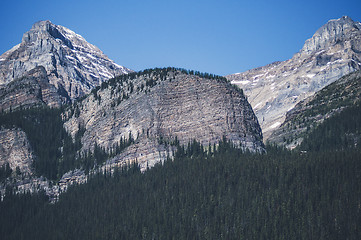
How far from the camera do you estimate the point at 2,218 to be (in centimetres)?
17750

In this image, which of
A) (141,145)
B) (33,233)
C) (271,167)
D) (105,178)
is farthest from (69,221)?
(271,167)

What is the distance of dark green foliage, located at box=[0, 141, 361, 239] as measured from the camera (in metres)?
140

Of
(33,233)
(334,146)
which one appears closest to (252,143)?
(334,146)

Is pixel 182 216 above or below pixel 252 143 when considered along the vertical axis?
below

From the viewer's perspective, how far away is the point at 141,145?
19500 cm

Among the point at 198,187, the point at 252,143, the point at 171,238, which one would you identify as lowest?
the point at 171,238

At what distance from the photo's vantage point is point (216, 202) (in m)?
154

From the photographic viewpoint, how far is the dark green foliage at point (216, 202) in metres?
140

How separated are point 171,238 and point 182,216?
9.03 meters

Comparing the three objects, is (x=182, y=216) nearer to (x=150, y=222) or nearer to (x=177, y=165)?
(x=150, y=222)

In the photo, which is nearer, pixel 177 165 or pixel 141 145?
pixel 177 165

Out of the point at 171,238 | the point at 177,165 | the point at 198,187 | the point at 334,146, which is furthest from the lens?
the point at 334,146

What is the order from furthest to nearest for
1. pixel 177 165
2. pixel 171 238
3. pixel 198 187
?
pixel 177 165, pixel 198 187, pixel 171 238

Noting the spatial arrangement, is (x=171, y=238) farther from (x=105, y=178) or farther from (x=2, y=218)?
(x=2, y=218)
